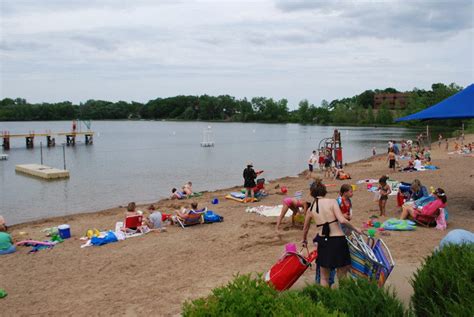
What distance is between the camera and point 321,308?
2.85 m

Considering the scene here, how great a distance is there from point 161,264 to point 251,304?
5401mm

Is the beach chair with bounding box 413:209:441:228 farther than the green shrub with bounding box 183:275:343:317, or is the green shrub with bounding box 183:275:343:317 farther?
the beach chair with bounding box 413:209:441:228

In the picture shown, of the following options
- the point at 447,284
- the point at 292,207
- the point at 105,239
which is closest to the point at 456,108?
the point at 292,207

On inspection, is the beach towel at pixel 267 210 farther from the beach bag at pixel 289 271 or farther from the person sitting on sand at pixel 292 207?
the beach bag at pixel 289 271

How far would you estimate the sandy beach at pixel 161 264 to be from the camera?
6.28 meters

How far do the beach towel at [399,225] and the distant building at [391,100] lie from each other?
445 feet

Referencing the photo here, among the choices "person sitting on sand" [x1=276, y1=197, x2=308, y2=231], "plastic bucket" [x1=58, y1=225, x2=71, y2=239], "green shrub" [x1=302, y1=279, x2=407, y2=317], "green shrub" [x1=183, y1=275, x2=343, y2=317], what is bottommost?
"plastic bucket" [x1=58, y1=225, x2=71, y2=239]

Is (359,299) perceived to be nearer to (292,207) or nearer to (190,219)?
(292,207)

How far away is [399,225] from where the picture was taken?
9.09 m

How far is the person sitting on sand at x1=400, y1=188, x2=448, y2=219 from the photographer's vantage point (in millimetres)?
8992

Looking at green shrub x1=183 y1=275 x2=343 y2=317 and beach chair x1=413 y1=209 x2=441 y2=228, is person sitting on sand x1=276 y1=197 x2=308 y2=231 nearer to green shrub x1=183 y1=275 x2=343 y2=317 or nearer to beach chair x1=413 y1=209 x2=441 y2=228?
beach chair x1=413 y1=209 x2=441 y2=228

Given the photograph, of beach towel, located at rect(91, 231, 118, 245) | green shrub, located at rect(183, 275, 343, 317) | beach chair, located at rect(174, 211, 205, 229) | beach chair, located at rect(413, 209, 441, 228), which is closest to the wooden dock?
beach chair, located at rect(174, 211, 205, 229)

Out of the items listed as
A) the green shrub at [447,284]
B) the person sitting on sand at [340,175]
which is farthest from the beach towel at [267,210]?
the person sitting on sand at [340,175]

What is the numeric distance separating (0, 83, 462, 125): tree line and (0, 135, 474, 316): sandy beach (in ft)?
403
